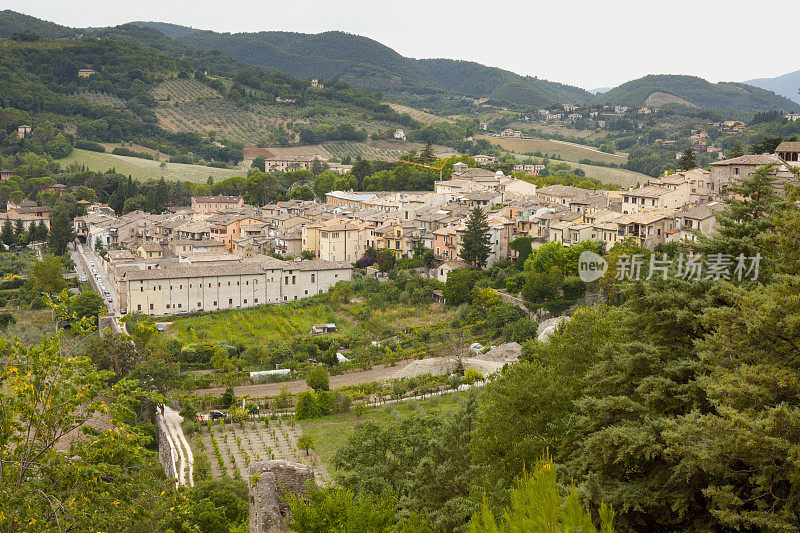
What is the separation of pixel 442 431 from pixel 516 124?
4436 inches

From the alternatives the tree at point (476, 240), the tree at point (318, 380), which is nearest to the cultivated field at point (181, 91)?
the tree at point (476, 240)

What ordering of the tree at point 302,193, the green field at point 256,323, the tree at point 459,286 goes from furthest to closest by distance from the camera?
the tree at point 302,193
the tree at point 459,286
the green field at point 256,323

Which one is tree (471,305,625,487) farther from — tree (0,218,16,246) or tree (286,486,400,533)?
tree (0,218,16,246)

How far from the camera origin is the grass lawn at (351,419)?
2069cm

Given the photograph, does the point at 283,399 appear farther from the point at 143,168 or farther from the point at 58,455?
the point at 143,168

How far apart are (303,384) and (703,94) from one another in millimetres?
152063

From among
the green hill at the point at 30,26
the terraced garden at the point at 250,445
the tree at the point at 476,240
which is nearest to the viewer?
the terraced garden at the point at 250,445

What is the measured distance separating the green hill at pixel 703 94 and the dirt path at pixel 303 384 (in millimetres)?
129824

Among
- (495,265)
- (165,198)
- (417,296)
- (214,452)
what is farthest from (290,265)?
(165,198)

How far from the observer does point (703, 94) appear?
156m

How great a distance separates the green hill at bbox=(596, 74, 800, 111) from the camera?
149750mm

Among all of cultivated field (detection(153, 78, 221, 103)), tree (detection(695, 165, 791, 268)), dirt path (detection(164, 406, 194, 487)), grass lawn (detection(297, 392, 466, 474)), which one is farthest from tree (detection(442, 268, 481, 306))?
cultivated field (detection(153, 78, 221, 103))

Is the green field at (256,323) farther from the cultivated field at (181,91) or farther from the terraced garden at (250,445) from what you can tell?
the cultivated field at (181,91)

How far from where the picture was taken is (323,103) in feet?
353
